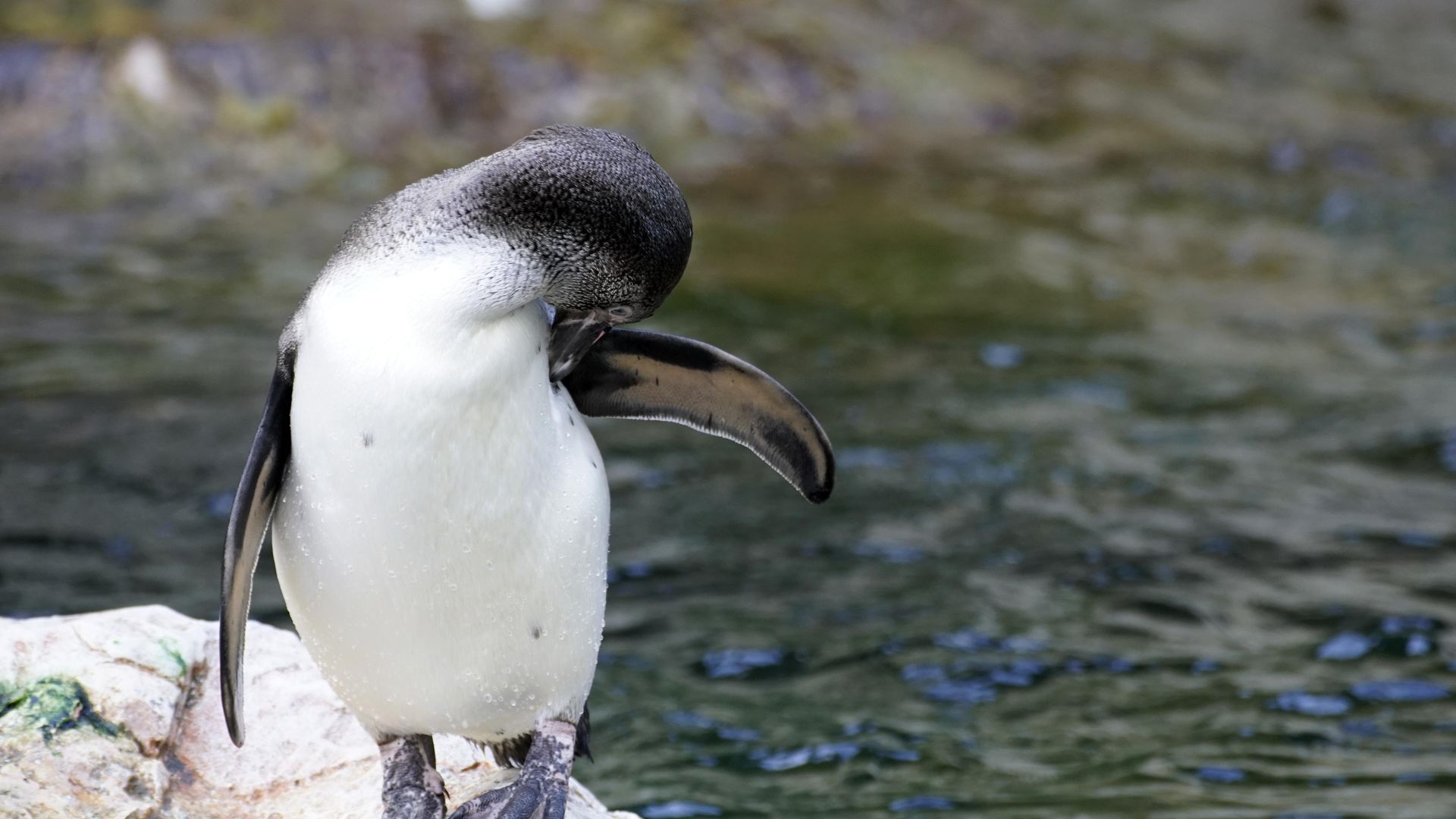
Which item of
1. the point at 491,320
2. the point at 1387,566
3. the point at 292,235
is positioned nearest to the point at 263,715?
the point at 491,320

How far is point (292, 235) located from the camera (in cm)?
A: 1012

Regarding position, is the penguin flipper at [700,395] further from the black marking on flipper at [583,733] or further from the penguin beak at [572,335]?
the black marking on flipper at [583,733]

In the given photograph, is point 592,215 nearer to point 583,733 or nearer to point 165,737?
point 583,733

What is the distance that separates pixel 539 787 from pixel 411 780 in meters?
0.27

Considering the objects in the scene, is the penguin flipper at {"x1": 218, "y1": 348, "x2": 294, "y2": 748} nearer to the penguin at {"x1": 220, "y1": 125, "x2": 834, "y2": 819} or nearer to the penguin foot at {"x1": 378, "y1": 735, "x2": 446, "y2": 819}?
the penguin at {"x1": 220, "y1": 125, "x2": 834, "y2": 819}

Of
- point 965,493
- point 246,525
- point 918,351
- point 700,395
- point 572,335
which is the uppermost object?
point 572,335

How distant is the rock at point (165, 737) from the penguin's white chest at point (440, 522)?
0.32m

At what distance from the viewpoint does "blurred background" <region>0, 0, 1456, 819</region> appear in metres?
5.12

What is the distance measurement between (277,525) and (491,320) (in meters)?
0.70

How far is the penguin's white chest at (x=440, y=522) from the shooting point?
2986mm

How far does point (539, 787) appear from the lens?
10.6ft

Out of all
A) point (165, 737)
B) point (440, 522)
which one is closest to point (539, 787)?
point (440, 522)

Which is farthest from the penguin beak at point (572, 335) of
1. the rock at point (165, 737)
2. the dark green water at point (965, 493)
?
the dark green water at point (965, 493)

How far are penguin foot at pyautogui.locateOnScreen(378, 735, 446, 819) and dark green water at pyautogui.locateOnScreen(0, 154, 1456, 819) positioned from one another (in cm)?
119
